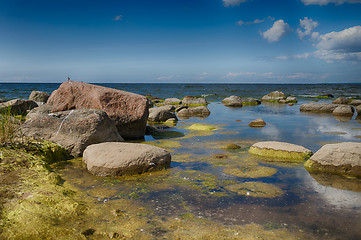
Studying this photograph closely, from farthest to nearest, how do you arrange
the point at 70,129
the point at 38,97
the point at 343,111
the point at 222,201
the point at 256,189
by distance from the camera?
1. the point at 38,97
2. the point at 343,111
3. the point at 70,129
4. the point at 256,189
5. the point at 222,201

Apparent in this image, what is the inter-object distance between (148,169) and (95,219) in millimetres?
2278

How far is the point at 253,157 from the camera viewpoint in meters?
7.76

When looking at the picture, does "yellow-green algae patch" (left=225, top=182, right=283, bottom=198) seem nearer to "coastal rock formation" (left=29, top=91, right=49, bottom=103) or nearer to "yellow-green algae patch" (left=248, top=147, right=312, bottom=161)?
"yellow-green algae patch" (left=248, top=147, right=312, bottom=161)

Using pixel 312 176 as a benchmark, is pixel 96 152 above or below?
above

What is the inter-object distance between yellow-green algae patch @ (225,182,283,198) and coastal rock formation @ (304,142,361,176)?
5.91 ft

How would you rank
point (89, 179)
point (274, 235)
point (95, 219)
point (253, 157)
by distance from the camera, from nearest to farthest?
point (274, 235) → point (95, 219) → point (89, 179) → point (253, 157)

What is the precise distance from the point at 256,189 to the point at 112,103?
6.51 meters

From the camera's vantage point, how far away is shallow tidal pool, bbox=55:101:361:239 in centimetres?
382

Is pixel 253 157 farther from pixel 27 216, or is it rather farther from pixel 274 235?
pixel 27 216

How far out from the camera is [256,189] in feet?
17.6

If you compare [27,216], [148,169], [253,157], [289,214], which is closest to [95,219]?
[27,216]

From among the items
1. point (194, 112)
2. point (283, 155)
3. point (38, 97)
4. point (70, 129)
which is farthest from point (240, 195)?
point (38, 97)

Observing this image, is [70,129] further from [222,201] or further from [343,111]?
[343,111]

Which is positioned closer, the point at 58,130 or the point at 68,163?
the point at 68,163
